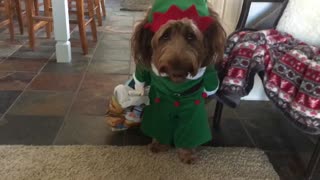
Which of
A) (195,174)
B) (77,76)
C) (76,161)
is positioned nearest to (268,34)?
(195,174)

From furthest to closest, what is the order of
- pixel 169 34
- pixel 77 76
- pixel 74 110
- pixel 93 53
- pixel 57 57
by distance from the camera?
pixel 93 53 < pixel 57 57 < pixel 77 76 < pixel 74 110 < pixel 169 34

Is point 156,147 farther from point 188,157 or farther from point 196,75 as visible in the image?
point 196,75

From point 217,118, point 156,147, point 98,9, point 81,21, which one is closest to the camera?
point 156,147

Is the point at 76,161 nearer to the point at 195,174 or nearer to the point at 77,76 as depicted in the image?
the point at 195,174

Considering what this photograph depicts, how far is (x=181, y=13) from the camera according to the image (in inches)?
50.8

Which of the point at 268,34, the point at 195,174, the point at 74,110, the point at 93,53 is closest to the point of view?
the point at 195,174

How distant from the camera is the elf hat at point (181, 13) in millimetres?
1289

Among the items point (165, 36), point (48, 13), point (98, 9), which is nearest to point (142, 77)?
point (165, 36)

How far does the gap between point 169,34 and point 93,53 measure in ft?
6.11

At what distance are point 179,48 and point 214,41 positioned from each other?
0.18 meters

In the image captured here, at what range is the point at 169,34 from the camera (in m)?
1.28

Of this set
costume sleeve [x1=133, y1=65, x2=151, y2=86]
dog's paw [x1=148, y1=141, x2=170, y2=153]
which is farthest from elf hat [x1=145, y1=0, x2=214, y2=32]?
dog's paw [x1=148, y1=141, x2=170, y2=153]

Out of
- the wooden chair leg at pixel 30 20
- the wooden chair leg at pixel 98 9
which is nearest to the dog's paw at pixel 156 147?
the wooden chair leg at pixel 30 20

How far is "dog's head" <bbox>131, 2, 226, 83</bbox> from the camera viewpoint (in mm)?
1255
